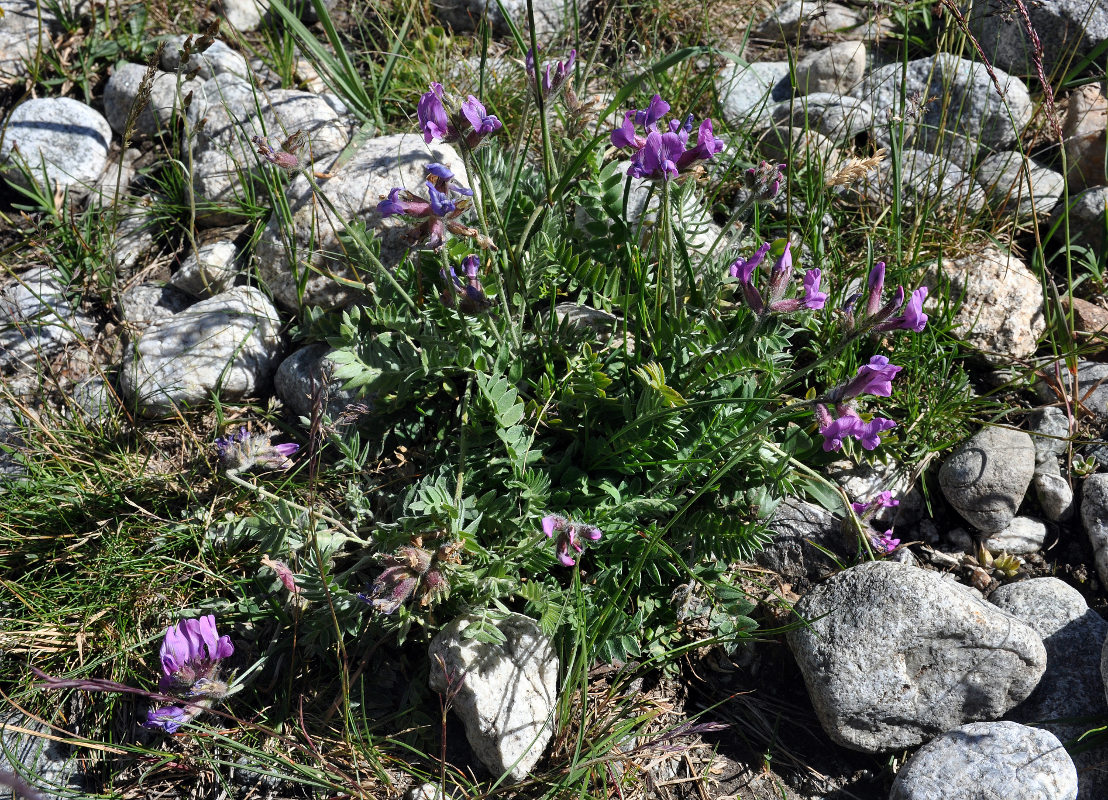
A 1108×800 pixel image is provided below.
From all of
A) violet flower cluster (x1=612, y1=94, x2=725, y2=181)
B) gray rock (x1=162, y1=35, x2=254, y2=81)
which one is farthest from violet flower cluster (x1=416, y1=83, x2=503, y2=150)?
gray rock (x1=162, y1=35, x2=254, y2=81)

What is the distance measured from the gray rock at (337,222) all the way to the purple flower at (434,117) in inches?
38.0

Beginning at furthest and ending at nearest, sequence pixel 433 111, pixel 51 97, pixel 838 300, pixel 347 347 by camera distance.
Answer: pixel 51 97 < pixel 838 300 < pixel 347 347 < pixel 433 111

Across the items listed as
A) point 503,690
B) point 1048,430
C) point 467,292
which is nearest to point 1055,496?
point 1048,430

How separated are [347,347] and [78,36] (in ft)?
9.12

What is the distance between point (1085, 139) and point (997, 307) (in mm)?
1130

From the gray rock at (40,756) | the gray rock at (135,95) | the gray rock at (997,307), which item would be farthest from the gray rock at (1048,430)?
the gray rock at (135,95)

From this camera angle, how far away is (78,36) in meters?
4.14

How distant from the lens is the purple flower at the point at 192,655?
231cm

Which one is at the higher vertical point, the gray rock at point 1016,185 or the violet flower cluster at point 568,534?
the gray rock at point 1016,185

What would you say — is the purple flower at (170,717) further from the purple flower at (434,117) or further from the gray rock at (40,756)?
the purple flower at (434,117)

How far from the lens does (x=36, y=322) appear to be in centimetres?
338

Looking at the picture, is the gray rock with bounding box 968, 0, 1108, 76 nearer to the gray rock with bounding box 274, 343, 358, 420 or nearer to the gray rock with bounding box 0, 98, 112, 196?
the gray rock with bounding box 274, 343, 358, 420

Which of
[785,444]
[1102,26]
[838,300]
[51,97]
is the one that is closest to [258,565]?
[785,444]

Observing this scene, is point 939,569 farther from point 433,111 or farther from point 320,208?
point 320,208
